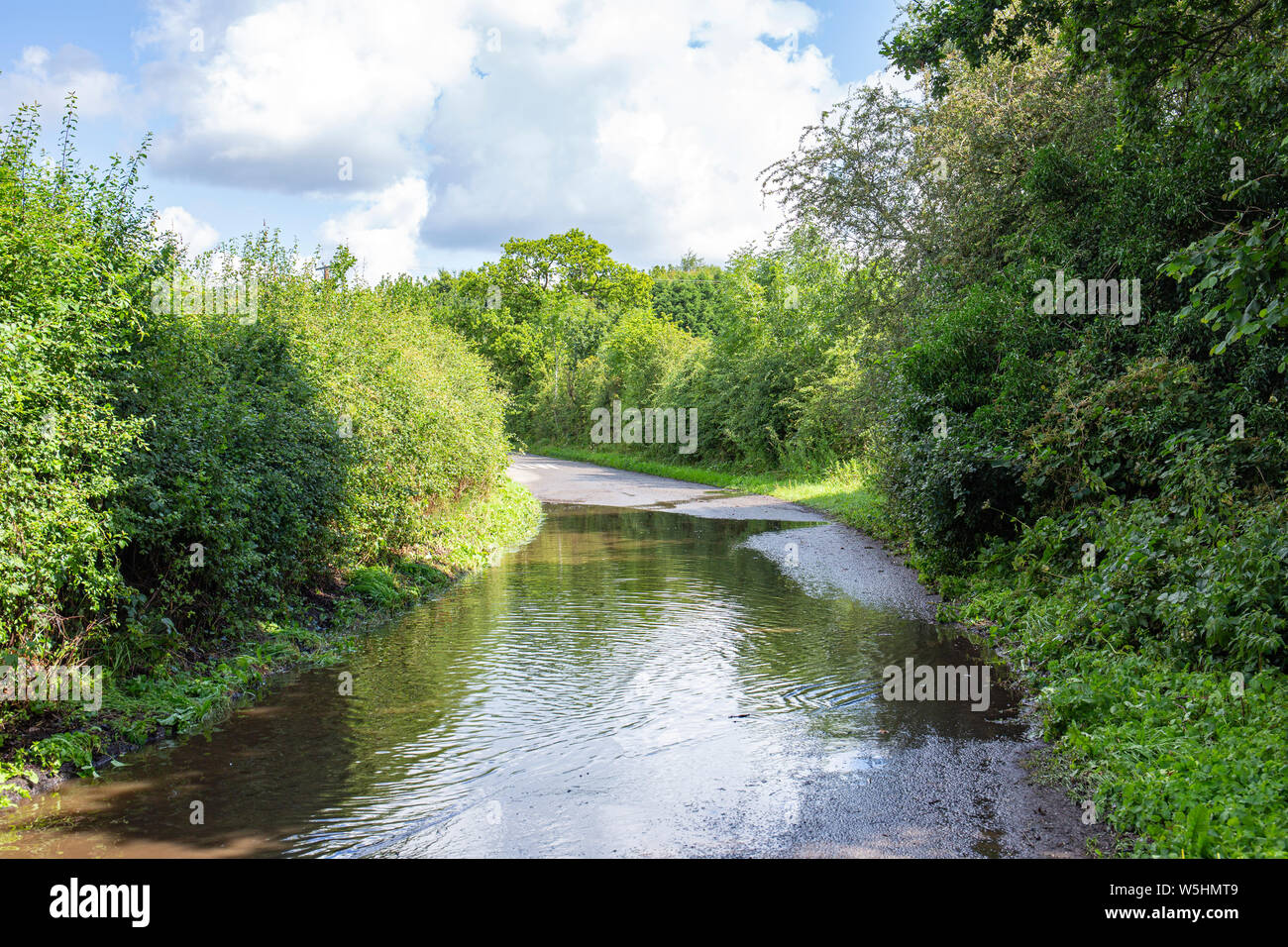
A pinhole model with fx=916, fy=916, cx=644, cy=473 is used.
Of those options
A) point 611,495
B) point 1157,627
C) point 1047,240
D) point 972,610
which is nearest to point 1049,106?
point 1047,240

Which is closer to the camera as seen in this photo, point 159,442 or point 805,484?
point 159,442

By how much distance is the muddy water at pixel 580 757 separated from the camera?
5355 mm

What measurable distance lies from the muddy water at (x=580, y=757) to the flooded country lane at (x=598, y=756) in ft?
0.07
